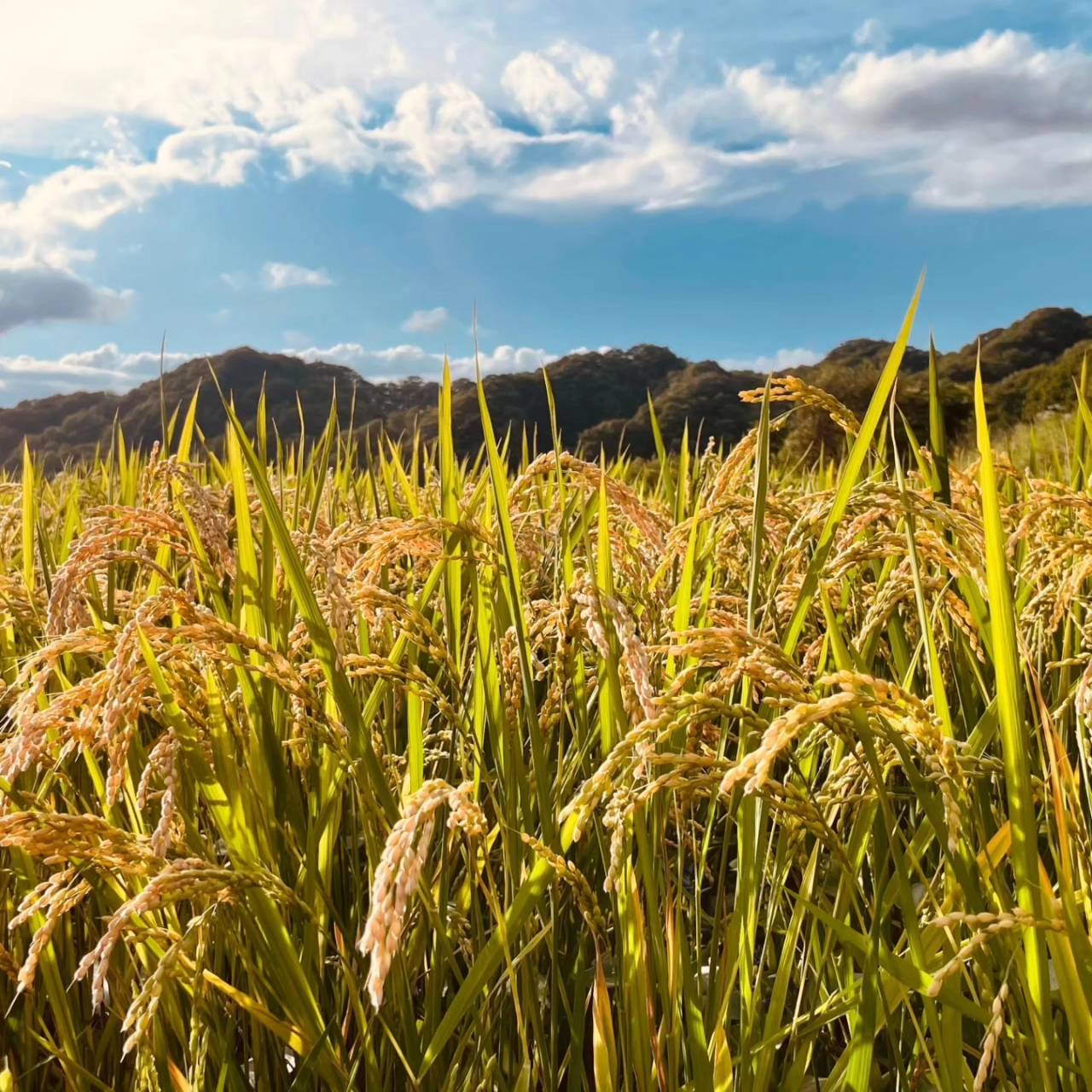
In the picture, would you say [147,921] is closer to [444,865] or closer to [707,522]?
[444,865]

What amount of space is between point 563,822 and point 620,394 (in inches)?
3174

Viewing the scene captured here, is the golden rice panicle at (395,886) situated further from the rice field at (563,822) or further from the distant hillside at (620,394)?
the distant hillside at (620,394)

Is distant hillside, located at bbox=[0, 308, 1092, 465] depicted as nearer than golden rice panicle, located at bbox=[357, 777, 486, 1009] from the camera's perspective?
No

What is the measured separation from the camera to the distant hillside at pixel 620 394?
85.6ft

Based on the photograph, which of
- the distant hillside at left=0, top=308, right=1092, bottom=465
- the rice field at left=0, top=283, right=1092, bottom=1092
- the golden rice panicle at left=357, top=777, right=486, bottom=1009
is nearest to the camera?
the golden rice panicle at left=357, top=777, right=486, bottom=1009

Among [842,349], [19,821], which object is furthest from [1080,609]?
[842,349]

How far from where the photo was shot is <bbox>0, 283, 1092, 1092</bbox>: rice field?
38.9 inches

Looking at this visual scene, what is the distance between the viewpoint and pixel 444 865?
4.75 ft

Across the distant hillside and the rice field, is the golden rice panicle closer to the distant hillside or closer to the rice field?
the rice field

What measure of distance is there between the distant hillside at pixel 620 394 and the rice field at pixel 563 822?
2390mm

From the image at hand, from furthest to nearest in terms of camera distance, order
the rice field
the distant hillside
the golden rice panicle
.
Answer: the distant hillside < the rice field < the golden rice panicle

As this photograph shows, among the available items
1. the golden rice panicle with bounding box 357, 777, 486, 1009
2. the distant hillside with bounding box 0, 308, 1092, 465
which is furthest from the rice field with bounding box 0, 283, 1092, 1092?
the distant hillside with bounding box 0, 308, 1092, 465

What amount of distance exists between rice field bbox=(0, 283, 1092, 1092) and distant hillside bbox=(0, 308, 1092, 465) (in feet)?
7.84

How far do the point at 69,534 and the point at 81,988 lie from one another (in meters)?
1.31
